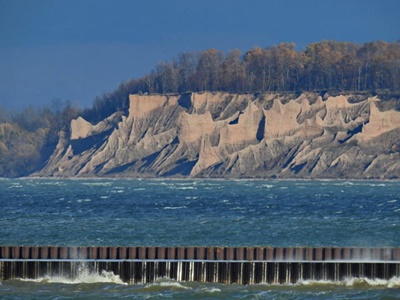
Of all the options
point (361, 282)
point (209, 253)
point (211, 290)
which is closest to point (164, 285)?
point (211, 290)

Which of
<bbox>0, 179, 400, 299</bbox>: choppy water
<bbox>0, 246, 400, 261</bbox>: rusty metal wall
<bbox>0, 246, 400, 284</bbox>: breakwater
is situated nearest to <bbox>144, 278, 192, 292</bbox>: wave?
<bbox>0, 179, 400, 299</bbox>: choppy water

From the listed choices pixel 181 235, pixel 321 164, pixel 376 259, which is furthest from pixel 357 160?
pixel 376 259

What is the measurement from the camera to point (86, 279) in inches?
1806

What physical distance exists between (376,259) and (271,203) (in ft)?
203

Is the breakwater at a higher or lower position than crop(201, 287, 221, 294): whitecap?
higher

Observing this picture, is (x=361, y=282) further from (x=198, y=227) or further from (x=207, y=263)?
(x=198, y=227)

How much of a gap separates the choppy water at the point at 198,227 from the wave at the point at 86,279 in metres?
0.04

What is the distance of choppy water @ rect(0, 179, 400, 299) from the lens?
44062 millimetres

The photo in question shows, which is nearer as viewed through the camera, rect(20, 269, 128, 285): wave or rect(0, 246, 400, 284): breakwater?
rect(0, 246, 400, 284): breakwater

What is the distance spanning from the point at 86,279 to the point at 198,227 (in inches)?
1179

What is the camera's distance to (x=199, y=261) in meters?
45.6

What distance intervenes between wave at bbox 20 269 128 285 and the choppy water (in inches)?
1.4

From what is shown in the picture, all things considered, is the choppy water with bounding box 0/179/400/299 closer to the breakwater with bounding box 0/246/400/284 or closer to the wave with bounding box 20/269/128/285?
the wave with bounding box 20/269/128/285

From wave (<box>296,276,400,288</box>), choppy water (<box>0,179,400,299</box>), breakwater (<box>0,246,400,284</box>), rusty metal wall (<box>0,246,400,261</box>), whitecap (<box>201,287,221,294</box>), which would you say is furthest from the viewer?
rusty metal wall (<box>0,246,400,261</box>)
